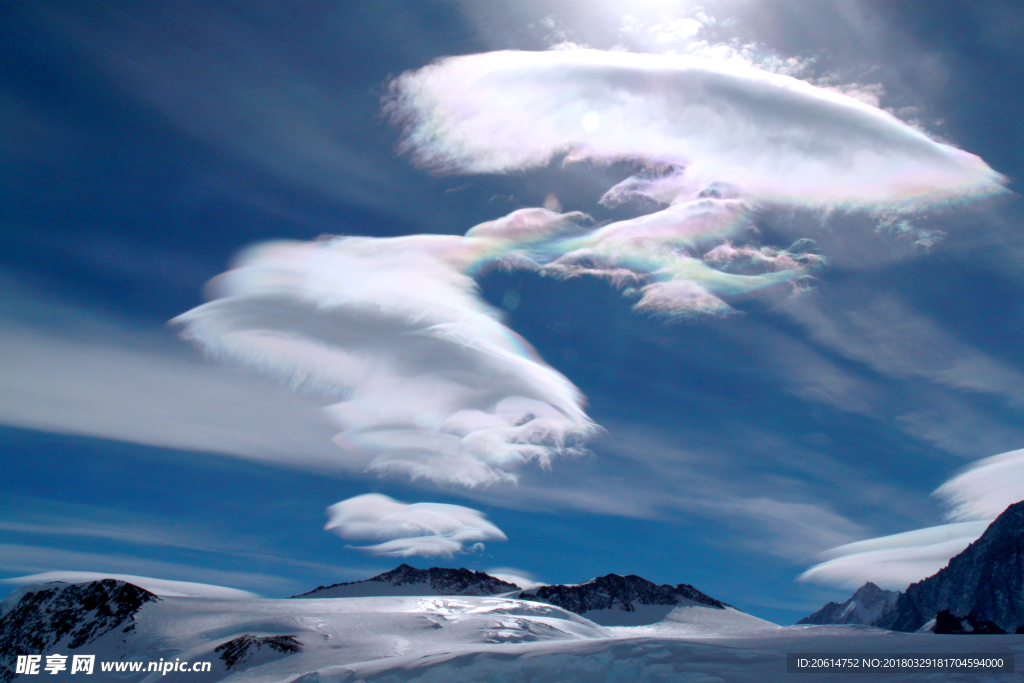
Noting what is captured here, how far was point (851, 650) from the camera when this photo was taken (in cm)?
4453

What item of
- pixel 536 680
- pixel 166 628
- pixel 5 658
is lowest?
pixel 5 658

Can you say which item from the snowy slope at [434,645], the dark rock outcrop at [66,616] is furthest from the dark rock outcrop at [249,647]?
the dark rock outcrop at [66,616]

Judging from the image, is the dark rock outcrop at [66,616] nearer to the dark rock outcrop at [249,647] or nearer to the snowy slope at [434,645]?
the snowy slope at [434,645]

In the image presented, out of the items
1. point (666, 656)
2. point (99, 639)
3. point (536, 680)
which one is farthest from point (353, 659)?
point (99, 639)

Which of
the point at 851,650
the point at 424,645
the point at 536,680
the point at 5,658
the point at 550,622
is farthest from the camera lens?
the point at 5,658

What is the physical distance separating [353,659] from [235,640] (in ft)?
74.0

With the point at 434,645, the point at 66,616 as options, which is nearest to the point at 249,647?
the point at 434,645

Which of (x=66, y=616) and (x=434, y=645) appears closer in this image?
(x=434, y=645)

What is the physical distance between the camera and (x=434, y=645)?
7294 cm

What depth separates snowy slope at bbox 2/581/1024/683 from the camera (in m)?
41.1

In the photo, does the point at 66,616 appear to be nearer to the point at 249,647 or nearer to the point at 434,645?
the point at 249,647

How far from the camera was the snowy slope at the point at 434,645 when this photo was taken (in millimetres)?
41062

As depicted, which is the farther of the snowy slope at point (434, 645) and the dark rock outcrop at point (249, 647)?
the dark rock outcrop at point (249, 647)

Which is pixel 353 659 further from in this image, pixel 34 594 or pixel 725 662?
pixel 34 594
